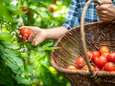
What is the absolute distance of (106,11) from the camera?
69.8 inches

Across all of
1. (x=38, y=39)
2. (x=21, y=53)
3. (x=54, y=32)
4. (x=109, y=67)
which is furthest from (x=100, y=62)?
(x=54, y=32)

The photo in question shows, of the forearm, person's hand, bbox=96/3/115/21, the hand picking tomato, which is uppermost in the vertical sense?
person's hand, bbox=96/3/115/21

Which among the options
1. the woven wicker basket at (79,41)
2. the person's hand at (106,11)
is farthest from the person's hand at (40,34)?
the person's hand at (106,11)

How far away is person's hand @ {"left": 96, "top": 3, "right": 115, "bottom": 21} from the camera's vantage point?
1766mm

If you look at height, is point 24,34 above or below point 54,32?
above

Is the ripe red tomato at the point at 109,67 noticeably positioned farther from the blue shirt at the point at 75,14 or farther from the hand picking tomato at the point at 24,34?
the blue shirt at the point at 75,14

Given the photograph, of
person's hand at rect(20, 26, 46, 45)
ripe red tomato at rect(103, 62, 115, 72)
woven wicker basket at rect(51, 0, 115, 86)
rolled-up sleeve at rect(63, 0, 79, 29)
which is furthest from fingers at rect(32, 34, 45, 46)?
ripe red tomato at rect(103, 62, 115, 72)

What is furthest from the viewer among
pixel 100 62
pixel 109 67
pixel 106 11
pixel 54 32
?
pixel 54 32

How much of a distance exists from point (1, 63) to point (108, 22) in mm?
683

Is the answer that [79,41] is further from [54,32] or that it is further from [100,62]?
[100,62]

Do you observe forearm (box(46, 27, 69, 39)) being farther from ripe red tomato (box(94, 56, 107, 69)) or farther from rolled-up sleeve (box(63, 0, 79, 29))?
ripe red tomato (box(94, 56, 107, 69))

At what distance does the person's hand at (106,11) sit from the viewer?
1.77 m

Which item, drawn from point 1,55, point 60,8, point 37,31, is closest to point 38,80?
point 37,31

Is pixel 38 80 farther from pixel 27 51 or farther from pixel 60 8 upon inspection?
pixel 60 8
